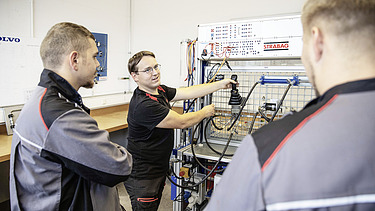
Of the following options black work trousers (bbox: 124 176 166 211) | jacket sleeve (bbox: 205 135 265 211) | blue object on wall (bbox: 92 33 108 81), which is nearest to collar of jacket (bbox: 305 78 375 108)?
jacket sleeve (bbox: 205 135 265 211)

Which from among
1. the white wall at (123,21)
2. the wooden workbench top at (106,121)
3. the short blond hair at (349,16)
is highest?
the white wall at (123,21)

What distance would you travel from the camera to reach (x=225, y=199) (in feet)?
1.88

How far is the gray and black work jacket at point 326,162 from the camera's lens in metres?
0.48

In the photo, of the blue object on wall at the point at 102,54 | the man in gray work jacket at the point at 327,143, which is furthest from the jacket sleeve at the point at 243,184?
the blue object on wall at the point at 102,54

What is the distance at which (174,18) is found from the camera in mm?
3881

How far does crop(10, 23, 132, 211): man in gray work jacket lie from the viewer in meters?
1.00

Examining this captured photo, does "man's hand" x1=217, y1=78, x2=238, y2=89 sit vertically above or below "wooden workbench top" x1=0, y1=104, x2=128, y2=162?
above

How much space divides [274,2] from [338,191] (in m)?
3.25

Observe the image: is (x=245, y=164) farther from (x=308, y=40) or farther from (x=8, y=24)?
(x=8, y=24)

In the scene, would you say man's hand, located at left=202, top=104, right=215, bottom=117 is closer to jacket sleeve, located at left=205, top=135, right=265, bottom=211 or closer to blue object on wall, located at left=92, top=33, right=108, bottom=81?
jacket sleeve, located at left=205, top=135, right=265, bottom=211

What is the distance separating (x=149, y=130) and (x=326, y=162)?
4.77ft

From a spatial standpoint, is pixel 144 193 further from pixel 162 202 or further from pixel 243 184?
pixel 243 184

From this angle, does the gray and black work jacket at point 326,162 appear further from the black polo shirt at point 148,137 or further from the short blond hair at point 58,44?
the black polo shirt at point 148,137

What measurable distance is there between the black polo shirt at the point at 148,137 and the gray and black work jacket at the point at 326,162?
1.29 meters
